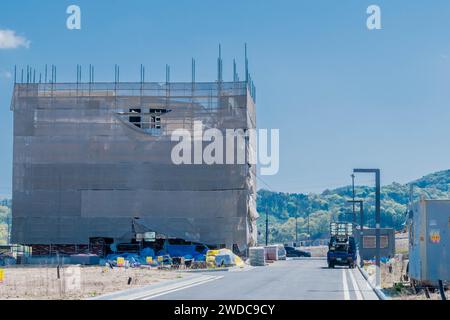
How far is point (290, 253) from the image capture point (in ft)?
335

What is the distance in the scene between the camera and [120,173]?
224 ft

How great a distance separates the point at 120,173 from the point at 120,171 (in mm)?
188

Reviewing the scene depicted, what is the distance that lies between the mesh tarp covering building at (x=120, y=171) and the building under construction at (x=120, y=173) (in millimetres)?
88

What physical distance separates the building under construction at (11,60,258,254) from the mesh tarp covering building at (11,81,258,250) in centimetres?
9

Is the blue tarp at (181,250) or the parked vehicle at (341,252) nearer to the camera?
the parked vehicle at (341,252)

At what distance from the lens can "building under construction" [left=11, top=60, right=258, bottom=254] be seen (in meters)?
67.4

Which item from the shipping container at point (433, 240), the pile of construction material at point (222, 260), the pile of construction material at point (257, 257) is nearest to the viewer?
the shipping container at point (433, 240)

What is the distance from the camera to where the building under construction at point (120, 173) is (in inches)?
2653

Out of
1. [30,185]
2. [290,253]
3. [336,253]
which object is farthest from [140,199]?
[290,253]

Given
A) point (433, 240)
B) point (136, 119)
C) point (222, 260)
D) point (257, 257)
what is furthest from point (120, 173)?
point (433, 240)

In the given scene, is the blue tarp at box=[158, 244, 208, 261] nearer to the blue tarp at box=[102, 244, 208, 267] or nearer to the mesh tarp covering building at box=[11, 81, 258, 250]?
the blue tarp at box=[102, 244, 208, 267]

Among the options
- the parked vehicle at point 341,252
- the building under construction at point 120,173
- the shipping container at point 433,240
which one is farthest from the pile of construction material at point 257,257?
the shipping container at point 433,240

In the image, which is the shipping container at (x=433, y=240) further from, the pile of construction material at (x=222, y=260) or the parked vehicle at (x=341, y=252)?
the pile of construction material at (x=222, y=260)
